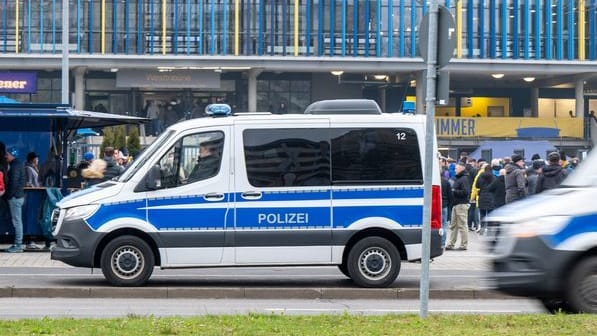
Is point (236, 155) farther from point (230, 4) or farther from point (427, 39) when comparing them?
point (230, 4)

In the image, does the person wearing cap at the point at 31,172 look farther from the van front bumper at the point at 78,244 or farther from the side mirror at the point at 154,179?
the side mirror at the point at 154,179

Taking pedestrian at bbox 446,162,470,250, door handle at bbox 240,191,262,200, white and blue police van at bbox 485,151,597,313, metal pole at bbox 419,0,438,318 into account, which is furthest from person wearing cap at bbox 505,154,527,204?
metal pole at bbox 419,0,438,318

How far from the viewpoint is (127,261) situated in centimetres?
1429

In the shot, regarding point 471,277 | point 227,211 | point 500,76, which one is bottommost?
point 471,277

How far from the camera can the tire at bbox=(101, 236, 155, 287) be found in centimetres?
1423

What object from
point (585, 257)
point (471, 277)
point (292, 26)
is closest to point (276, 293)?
point (471, 277)

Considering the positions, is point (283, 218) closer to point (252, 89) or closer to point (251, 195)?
point (251, 195)

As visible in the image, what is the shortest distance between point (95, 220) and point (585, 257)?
6.66 m

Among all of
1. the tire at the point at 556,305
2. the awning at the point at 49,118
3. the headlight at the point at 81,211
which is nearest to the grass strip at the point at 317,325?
the tire at the point at 556,305

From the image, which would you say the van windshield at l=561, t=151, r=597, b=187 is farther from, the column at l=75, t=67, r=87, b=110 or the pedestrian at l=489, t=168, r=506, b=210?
the column at l=75, t=67, r=87, b=110

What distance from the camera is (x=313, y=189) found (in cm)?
1448

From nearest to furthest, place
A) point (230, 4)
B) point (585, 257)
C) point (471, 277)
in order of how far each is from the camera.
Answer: point (585, 257) → point (471, 277) → point (230, 4)

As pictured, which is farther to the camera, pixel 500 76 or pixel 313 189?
pixel 500 76

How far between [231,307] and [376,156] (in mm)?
3143
